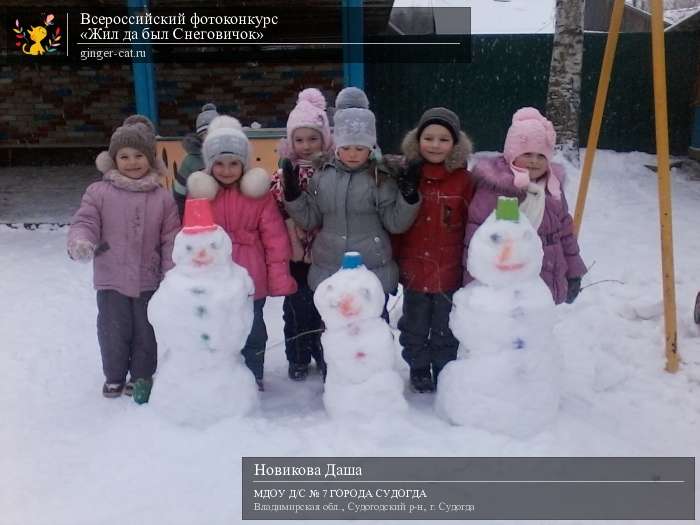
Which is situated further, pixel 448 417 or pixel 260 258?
pixel 260 258

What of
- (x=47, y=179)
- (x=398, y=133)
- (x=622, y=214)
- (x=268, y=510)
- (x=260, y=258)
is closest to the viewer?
(x=268, y=510)

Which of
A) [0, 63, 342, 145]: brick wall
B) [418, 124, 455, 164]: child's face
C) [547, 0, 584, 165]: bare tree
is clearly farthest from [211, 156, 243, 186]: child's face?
[0, 63, 342, 145]: brick wall

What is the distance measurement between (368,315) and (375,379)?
26cm

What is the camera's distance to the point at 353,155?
2748 millimetres

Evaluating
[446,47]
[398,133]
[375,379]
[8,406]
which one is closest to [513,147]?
[375,379]

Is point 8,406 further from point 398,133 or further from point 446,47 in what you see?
point 446,47

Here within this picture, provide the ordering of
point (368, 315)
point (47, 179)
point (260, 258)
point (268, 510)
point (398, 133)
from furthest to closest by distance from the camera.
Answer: point (398, 133) < point (47, 179) < point (260, 258) < point (368, 315) < point (268, 510)

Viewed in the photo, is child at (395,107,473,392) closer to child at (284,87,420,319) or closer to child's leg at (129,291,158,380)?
child at (284,87,420,319)

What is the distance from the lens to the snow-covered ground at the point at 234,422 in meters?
2.35

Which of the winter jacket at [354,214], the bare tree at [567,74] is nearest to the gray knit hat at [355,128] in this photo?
the winter jacket at [354,214]

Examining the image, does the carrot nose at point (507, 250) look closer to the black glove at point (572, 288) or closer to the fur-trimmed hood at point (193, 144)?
the black glove at point (572, 288)

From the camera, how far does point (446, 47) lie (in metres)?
9.83

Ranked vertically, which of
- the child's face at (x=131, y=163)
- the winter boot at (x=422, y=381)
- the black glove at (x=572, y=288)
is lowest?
the winter boot at (x=422, y=381)
